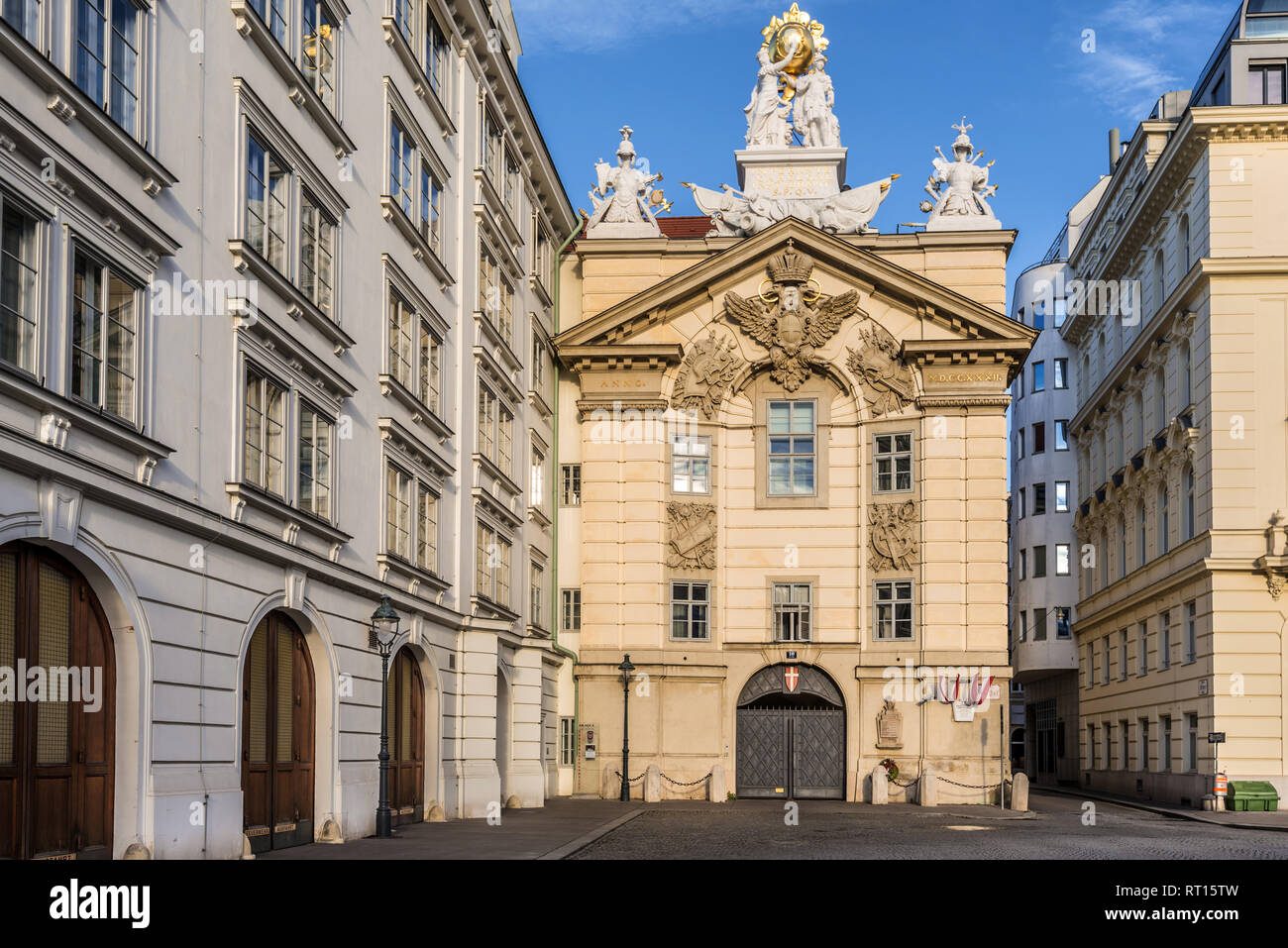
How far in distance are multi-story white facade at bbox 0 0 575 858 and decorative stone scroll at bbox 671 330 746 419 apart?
1086 cm

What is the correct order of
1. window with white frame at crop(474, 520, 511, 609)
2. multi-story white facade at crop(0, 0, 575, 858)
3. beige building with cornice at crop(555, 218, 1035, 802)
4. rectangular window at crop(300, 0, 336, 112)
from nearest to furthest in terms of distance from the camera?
multi-story white facade at crop(0, 0, 575, 858) → rectangular window at crop(300, 0, 336, 112) → window with white frame at crop(474, 520, 511, 609) → beige building with cornice at crop(555, 218, 1035, 802)

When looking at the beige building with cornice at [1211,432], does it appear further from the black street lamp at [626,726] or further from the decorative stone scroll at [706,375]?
the black street lamp at [626,726]

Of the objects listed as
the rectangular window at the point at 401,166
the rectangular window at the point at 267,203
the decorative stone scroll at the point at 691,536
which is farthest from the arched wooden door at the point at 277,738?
the decorative stone scroll at the point at 691,536

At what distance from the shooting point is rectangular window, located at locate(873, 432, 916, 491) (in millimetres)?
45906

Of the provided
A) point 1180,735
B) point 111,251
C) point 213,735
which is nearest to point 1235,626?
point 1180,735

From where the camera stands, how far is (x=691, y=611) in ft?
152

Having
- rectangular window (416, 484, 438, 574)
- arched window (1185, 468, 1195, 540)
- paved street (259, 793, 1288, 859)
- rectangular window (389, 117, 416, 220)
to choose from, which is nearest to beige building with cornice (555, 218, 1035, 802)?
paved street (259, 793, 1288, 859)

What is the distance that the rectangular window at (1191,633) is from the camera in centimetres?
4478

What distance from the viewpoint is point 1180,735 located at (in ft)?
153

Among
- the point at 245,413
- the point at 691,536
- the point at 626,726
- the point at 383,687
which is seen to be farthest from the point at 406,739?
the point at 691,536

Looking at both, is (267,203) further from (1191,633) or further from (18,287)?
(1191,633)

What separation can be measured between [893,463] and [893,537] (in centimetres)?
220

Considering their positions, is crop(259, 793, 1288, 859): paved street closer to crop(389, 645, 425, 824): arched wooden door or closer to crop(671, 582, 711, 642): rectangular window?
crop(389, 645, 425, 824): arched wooden door

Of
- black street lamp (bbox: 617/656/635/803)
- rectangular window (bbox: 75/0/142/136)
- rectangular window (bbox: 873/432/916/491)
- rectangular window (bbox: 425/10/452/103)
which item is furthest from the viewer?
rectangular window (bbox: 873/432/916/491)
